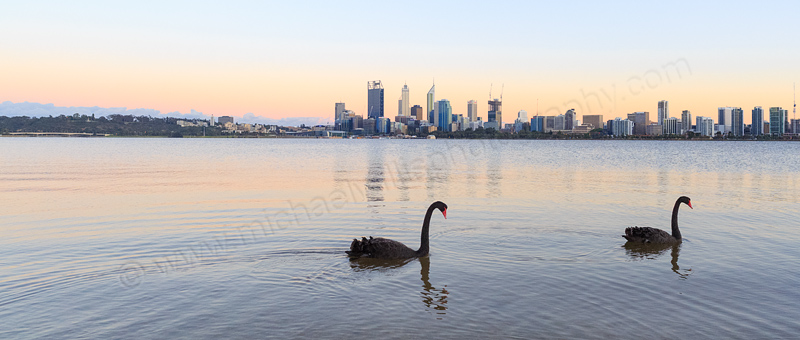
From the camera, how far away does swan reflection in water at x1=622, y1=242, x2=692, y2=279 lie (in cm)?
1189

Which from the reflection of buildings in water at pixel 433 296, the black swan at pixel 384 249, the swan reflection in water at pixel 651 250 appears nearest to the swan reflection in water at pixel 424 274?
the reflection of buildings in water at pixel 433 296

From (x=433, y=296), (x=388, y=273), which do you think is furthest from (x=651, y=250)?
(x=433, y=296)

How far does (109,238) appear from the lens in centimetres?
1366

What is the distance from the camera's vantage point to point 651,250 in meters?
12.7

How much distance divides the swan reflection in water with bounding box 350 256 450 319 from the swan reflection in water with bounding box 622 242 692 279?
4.30 m

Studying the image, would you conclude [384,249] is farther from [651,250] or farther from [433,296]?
[651,250]

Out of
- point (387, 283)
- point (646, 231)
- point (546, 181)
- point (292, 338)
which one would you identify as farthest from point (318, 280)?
point (546, 181)

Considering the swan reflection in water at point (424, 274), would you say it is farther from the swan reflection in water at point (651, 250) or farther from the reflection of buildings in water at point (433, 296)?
the swan reflection in water at point (651, 250)

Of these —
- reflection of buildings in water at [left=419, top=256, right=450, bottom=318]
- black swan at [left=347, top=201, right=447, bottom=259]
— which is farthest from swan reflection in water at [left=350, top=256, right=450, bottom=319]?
black swan at [left=347, top=201, right=447, bottom=259]

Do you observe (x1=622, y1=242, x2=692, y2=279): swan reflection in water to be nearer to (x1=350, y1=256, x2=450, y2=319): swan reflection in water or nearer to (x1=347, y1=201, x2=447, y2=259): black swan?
(x1=347, y1=201, x2=447, y2=259): black swan

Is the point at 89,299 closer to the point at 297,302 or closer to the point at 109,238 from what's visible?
the point at 297,302

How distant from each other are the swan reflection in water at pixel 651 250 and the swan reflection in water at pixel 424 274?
14.1ft

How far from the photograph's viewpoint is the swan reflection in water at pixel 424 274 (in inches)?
334

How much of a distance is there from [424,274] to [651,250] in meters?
5.36
